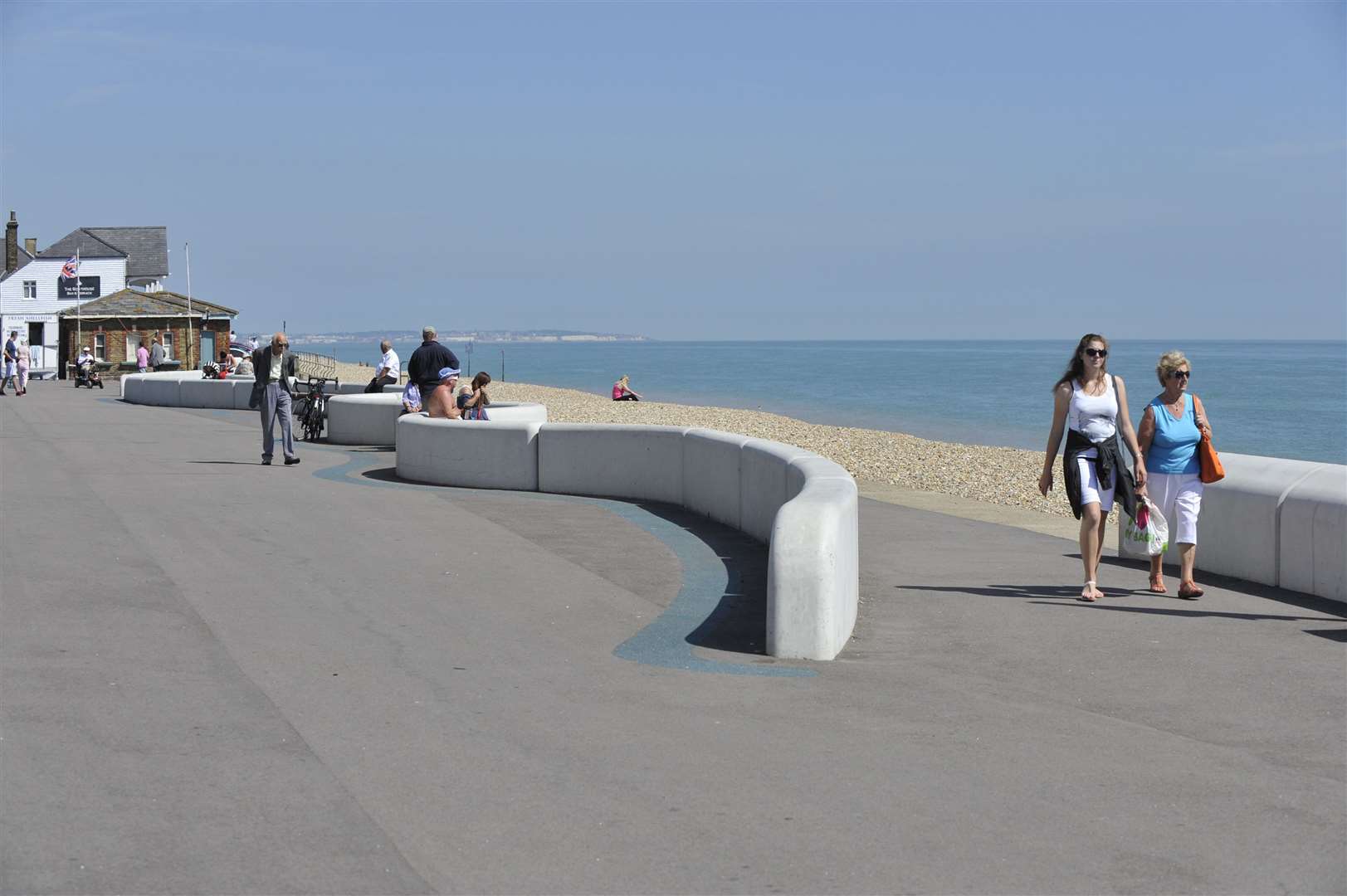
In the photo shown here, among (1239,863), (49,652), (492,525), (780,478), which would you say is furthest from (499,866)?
(492,525)

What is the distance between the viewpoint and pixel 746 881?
4.31 meters

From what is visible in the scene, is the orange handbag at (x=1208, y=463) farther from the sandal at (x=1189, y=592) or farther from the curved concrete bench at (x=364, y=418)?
the curved concrete bench at (x=364, y=418)

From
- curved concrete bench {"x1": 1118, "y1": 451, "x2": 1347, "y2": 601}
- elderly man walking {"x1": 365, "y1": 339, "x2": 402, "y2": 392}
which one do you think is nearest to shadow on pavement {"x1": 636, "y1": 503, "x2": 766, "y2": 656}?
curved concrete bench {"x1": 1118, "y1": 451, "x2": 1347, "y2": 601}

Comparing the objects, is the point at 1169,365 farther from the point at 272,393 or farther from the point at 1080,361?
the point at 272,393

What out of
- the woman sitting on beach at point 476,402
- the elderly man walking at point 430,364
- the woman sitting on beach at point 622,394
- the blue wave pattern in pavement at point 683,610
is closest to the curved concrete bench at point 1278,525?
the blue wave pattern in pavement at point 683,610

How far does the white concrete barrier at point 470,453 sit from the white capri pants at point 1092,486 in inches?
292

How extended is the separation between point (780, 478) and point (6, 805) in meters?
6.90

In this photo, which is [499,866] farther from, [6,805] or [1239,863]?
[1239,863]

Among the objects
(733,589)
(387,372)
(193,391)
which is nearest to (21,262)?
(193,391)

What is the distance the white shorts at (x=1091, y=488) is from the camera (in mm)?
9250

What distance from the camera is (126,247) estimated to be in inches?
3194

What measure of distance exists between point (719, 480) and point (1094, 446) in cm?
416

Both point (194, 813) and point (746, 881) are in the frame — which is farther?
point (194, 813)

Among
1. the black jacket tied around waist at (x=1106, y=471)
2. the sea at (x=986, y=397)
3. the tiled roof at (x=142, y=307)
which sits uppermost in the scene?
the tiled roof at (x=142, y=307)
